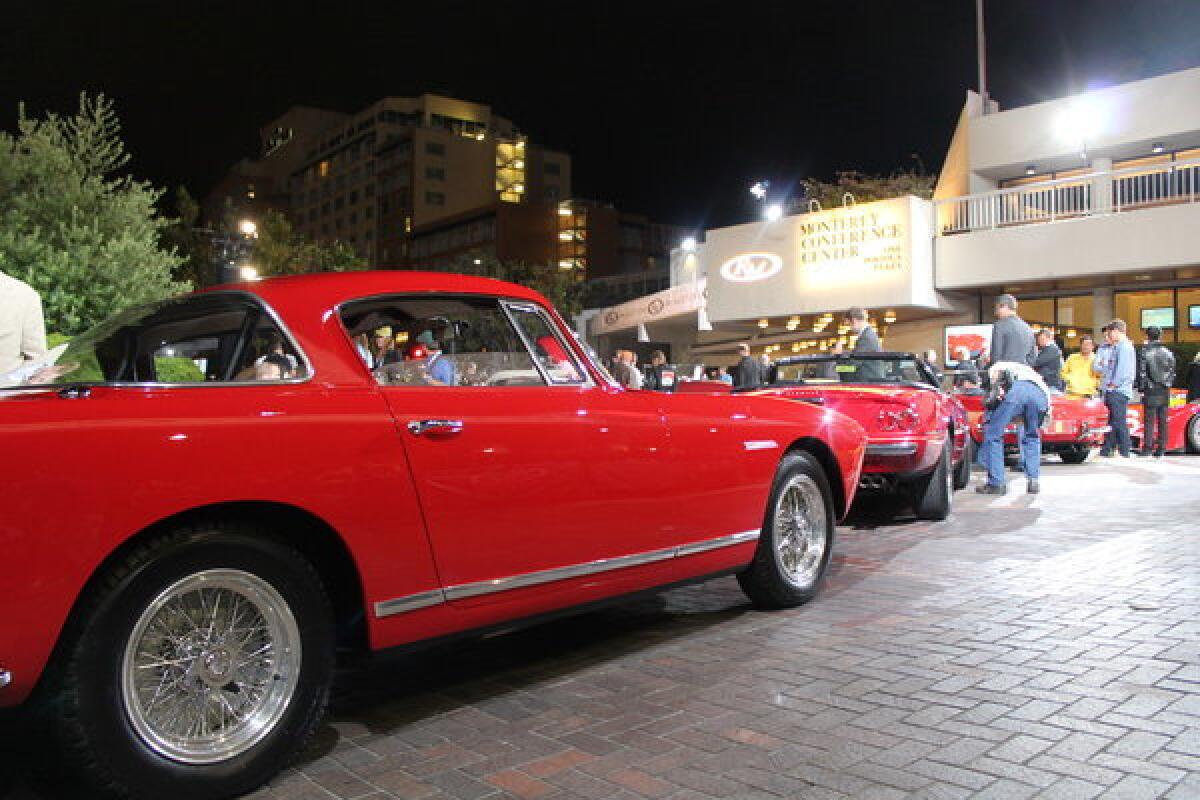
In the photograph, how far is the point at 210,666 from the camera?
2.70m

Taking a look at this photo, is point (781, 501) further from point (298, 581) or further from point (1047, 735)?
point (298, 581)

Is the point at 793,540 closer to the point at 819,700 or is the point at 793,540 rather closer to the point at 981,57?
the point at 819,700

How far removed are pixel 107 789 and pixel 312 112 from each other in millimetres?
143015

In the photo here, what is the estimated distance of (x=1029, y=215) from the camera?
2092 centimetres

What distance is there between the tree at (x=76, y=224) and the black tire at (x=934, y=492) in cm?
983

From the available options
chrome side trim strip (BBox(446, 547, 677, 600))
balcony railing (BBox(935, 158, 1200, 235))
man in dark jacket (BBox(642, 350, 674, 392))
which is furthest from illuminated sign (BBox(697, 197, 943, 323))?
chrome side trim strip (BBox(446, 547, 677, 600))

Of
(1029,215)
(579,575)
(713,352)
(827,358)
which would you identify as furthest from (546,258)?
(579,575)

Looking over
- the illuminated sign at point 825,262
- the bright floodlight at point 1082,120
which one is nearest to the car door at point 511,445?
the illuminated sign at point 825,262

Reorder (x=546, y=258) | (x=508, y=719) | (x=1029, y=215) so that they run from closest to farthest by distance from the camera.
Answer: (x=508, y=719) < (x=1029, y=215) < (x=546, y=258)

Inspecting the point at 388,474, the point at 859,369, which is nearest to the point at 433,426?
the point at 388,474

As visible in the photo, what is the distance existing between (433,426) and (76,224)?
38.3ft

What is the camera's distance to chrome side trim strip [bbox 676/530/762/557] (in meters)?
4.07

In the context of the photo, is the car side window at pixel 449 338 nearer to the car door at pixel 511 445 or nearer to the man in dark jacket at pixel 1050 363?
the car door at pixel 511 445

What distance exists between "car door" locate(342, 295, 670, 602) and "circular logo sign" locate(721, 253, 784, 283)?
20549mm
